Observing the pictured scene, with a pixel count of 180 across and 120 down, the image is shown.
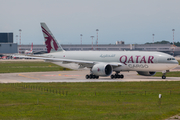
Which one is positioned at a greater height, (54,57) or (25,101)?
(54,57)

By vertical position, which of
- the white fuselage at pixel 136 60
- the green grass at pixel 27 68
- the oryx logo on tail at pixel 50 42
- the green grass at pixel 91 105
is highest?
the oryx logo on tail at pixel 50 42

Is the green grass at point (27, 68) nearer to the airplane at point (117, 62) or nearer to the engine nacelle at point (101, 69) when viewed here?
the airplane at point (117, 62)

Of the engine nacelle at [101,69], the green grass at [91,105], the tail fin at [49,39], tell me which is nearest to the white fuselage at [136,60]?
the engine nacelle at [101,69]

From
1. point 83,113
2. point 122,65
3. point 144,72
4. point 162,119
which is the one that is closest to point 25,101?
point 83,113

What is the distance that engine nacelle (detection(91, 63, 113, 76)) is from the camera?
168ft

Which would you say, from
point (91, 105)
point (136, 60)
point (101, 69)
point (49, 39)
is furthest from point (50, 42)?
point (91, 105)

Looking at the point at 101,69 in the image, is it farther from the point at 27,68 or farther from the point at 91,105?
the point at 27,68

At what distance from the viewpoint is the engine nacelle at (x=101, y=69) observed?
5124 cm

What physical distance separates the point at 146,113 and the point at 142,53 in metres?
31.8

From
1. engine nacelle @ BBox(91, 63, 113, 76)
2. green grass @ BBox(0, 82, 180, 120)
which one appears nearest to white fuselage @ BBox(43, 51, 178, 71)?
engine nacelle @ BBox(91, 63, 113, 76)

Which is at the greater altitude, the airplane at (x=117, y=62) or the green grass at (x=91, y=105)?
the airplane at (x=117, y=62)

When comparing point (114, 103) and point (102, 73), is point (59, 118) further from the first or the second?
point (102, 73)

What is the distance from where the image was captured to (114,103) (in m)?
27.2

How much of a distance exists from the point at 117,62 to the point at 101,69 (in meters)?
4.28
